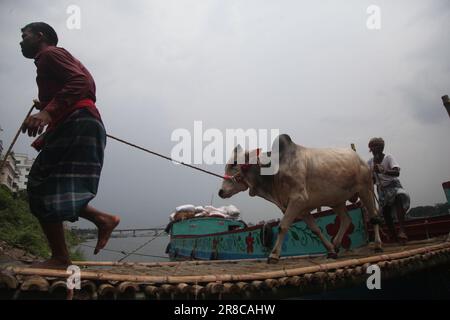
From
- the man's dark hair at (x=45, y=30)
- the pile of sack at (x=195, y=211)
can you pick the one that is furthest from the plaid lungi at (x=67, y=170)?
the pile of sack at (x=195, y=211)

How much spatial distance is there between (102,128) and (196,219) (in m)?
15.5

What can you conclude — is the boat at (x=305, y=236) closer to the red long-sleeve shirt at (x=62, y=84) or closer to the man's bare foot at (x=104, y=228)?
the man's bare foot at (x=104, y=228)

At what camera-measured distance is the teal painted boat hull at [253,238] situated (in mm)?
5715

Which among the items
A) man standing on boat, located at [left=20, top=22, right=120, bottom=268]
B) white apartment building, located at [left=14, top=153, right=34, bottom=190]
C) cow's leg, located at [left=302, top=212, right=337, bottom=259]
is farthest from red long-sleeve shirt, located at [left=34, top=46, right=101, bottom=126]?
white apartment building, located at [left=14, top=153, right=34, bottom=190]

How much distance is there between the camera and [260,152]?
4.89m

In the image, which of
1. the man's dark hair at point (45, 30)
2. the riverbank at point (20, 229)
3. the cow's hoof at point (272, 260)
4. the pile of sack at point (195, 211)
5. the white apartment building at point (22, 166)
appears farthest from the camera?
the white apartment building at point (22, 166)

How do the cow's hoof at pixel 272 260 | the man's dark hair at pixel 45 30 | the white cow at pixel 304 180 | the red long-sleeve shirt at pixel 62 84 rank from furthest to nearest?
the white cow at pixel 304 180 < the cow's hoof at pixel 272 260 < the man's dark hair at pixel 45 30 < the red long-sleeve shirt at pixel 62 84

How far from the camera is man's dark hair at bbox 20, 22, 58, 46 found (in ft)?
8.24

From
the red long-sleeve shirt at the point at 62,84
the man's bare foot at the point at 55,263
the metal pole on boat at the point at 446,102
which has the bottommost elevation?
the man's bare foot at the point at 55,263

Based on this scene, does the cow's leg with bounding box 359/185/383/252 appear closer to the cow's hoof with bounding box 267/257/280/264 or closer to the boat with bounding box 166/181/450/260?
the boat with bounding box 166/181/450/260

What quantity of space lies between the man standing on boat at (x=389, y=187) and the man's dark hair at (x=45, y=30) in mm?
5129

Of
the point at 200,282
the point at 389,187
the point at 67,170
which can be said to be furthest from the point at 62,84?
the point at 389,187

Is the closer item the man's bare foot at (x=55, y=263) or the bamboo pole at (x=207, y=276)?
the bamboo pole at (x=207, y=276)

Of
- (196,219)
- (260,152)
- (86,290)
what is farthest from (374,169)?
(196,219)
